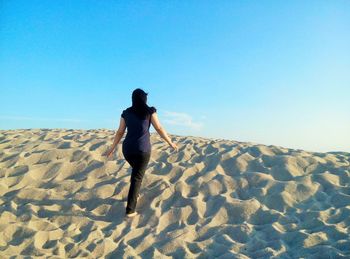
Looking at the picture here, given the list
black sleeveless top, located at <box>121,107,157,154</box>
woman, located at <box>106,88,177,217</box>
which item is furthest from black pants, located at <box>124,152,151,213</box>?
black sleeveless top, located at <box>121,107,157,154</box>

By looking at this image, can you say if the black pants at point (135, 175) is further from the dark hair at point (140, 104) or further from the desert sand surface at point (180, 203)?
the dark hair at point (140, 104)

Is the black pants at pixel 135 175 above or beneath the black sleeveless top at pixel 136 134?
beneath

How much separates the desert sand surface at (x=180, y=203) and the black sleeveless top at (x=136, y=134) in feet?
3.27

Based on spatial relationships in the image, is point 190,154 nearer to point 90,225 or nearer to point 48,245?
point 90,225

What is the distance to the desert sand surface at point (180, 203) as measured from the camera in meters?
4.38

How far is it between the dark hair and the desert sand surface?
4.72 feet

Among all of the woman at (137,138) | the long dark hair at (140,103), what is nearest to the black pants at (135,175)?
the woman at (137,138)

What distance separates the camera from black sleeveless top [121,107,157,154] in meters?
5.09

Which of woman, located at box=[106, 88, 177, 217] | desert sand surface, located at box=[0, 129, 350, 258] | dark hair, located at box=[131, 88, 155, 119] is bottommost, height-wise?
desert sand surface, located at box=[0, 129, 350, 258]

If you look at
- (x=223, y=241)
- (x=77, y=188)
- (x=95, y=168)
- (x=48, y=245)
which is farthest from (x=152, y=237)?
(x=95, y=168)

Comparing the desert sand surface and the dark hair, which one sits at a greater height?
the dark hair

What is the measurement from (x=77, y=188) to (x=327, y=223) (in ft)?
13.0

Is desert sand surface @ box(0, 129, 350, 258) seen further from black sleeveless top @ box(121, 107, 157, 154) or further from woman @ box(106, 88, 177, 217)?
black sleeveless top @ box(121, 107, 157, 154)

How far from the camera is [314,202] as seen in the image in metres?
5.29
